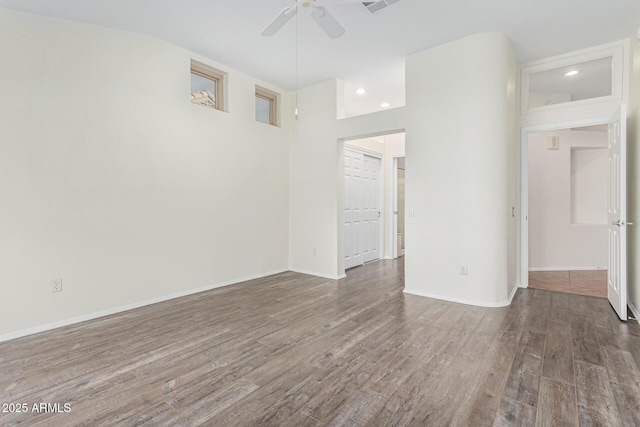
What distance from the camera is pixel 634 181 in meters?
3.27

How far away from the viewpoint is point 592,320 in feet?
10.2

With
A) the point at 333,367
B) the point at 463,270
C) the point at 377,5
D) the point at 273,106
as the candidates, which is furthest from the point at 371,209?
the point at 333,367

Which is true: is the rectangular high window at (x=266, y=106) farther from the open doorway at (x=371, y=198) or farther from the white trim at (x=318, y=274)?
the white trim at (x=318, y=274)

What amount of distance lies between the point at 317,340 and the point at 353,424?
3.42 ft

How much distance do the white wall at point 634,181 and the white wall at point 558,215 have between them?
1963 mm

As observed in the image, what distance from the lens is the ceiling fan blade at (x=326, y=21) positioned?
7.79 ft

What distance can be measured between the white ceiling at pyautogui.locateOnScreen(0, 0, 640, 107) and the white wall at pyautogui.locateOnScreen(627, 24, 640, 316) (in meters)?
0.46

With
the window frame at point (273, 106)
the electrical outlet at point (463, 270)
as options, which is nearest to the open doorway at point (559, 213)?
the electrical outlet at point (463, 270)

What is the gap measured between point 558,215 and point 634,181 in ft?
7.78

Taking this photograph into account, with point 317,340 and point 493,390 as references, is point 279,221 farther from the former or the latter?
point 493,390

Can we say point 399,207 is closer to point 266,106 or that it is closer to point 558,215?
point 558,215

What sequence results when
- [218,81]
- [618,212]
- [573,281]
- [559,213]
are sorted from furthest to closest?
[559,213], [573,281], [218,81], [618,212]

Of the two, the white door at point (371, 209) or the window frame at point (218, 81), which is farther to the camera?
the white door at point (371, 209)

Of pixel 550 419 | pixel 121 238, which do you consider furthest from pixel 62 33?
pixel 550 419
